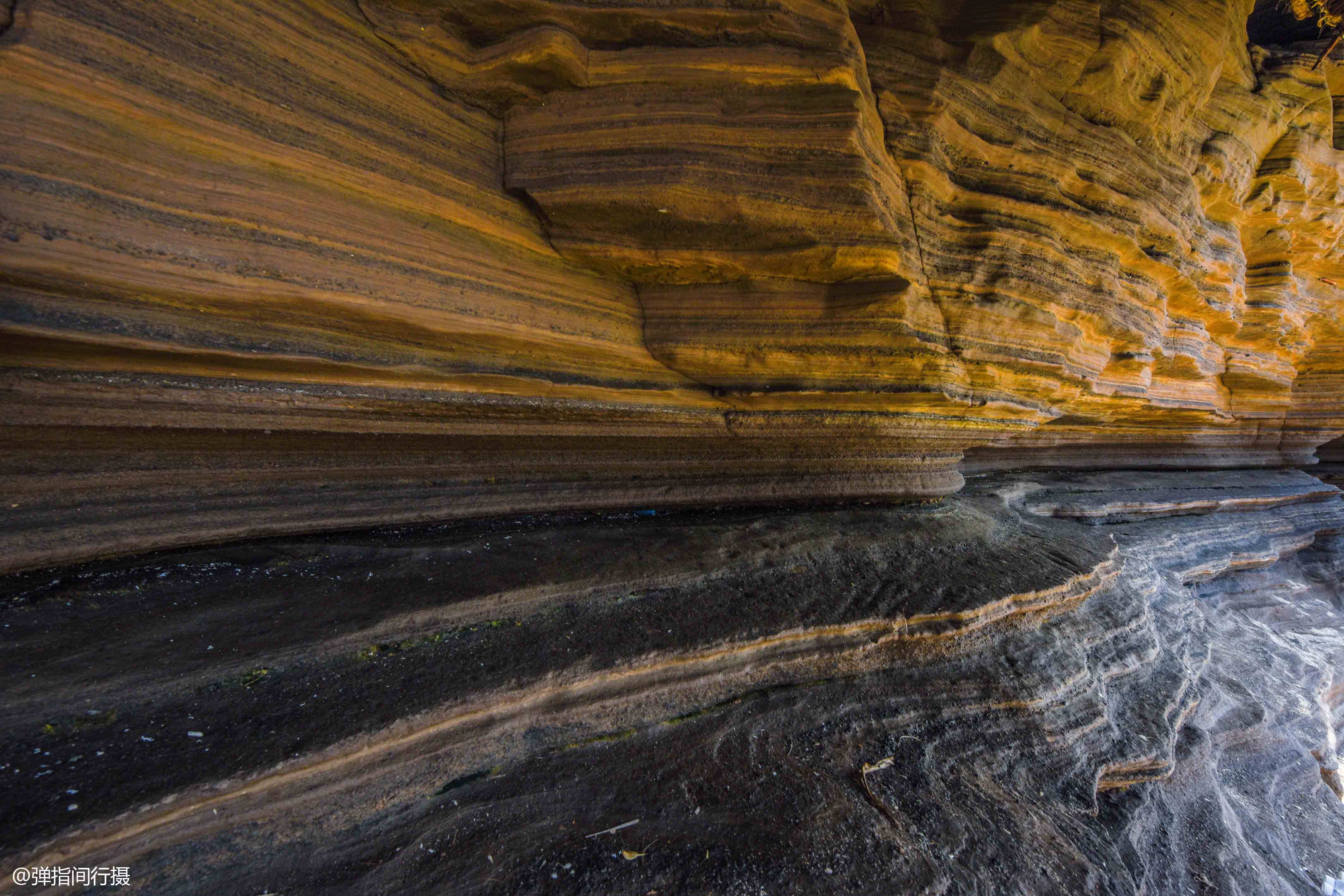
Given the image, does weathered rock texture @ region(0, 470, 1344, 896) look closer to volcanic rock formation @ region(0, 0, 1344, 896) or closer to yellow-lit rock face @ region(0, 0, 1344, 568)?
volcanic rock formation @ region(0, 0, 1344, 896)

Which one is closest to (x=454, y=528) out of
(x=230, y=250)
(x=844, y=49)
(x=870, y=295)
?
(x=230, y=250)

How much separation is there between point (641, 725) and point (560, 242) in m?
3.33

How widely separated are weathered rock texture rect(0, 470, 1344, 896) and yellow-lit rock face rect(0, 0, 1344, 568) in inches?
27.3

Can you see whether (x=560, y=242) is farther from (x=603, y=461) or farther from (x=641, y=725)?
(x=641, y=725)

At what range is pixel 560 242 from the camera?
3.91 m

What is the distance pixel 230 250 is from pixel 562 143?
6.96 feet

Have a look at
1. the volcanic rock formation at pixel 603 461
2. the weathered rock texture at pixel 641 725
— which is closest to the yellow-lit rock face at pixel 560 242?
the volcanic rock formation at pixel 603 461

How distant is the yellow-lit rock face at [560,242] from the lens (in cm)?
A: 259

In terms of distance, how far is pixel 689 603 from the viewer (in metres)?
3.19

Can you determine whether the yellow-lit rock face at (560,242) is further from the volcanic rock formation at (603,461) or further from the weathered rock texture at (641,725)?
the weathered rock texture at (641,725)

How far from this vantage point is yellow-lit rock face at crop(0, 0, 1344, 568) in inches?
102

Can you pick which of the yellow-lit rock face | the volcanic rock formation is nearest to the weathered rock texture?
the volcanic rock formation

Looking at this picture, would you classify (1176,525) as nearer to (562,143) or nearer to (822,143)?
(822,143)

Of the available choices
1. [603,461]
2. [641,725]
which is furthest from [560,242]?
[641,725]
